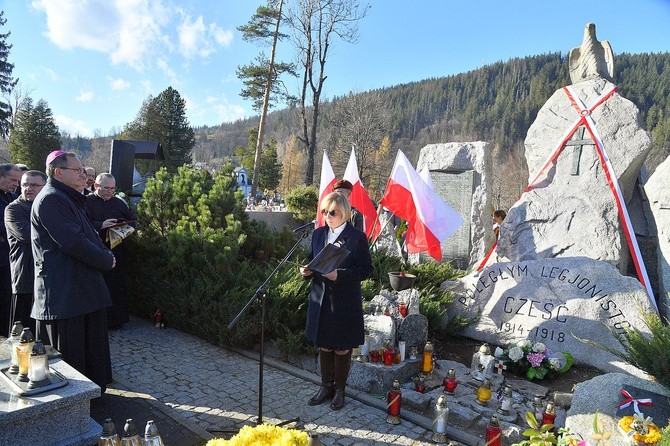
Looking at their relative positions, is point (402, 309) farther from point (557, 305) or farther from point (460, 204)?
point (460, 204)

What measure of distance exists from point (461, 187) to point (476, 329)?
12.8 ft

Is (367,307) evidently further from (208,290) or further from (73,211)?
(73,211)

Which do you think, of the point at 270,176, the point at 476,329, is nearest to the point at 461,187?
the point at 476,329

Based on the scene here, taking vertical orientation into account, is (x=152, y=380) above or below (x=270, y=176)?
below

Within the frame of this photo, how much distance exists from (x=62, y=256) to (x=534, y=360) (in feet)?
14.6

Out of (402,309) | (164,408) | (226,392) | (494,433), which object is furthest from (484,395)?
(164,408)

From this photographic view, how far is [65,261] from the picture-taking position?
3162 mm

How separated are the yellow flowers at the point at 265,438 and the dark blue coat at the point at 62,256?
6.48 feet

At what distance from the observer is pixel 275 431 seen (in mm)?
1810

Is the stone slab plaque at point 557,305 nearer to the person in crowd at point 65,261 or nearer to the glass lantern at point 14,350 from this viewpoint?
the person in crowd at point 65,261

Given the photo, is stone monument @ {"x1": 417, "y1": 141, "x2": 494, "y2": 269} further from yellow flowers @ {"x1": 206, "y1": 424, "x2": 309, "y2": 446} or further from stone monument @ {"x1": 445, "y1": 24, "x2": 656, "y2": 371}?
yellow flowers @ {"x1": 206, "y1": 424, "x2": 309, "y2": 446}

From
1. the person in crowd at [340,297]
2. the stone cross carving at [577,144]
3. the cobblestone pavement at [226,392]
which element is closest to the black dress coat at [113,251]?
the cobblestone pavement at [226,392]

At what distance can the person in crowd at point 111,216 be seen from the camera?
5309 millimetres

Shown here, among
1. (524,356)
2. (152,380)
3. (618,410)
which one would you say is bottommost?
(152,380)
